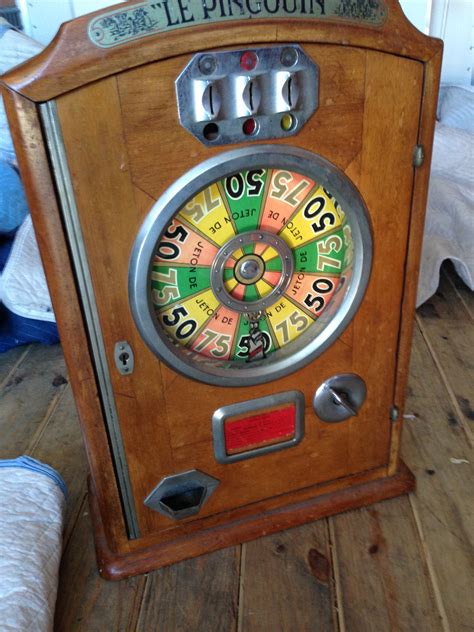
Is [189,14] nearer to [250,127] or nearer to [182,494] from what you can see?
[250,127]

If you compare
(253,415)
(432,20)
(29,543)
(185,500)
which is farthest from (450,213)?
(29,543)

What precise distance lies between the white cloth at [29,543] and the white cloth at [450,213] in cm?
121

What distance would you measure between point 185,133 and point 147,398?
1.35 ft

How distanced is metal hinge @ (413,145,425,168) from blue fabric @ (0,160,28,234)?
3.90ft

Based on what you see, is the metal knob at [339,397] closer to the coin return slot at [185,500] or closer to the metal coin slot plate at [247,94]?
the coin return slot at [185,500]

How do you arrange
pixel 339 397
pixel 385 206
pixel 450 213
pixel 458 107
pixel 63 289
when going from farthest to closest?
pixel 458 107 → pixel 450 213 → pixel 339 397 → pixel 385 206 → pixel 63 289

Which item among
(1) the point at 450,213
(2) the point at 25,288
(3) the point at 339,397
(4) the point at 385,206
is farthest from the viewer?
(1) the point at 450,213

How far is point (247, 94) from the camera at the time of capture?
33.0 inches

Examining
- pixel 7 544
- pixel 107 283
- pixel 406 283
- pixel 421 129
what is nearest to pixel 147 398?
pixel 107 283

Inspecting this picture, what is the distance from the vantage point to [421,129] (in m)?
0.96

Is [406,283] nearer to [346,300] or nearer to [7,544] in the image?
[346,300]

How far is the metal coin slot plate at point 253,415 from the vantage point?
1.06 metres

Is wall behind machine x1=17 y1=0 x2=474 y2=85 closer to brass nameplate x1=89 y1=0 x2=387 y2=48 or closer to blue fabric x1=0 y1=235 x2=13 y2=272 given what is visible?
blue fabric x1=0 y1=235 x2=13 y2=272

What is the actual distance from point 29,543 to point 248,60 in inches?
32.5
